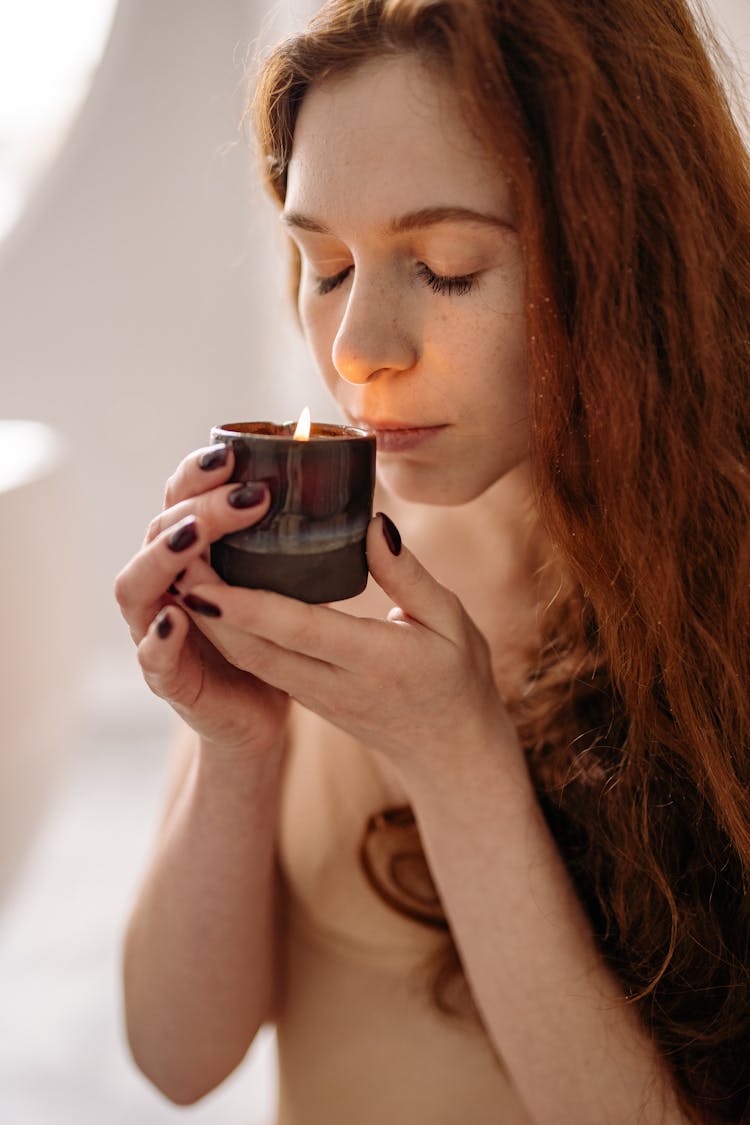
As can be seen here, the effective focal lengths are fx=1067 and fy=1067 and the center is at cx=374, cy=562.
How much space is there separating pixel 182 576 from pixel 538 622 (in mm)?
436

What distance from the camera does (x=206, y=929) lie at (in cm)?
102

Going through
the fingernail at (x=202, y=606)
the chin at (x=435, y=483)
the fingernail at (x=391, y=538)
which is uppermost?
the chin at (x=435, y=483)

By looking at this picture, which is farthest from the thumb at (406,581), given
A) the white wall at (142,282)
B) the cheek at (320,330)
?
the white wall at (142,282)

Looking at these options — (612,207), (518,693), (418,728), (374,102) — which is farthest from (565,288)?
(518,693)

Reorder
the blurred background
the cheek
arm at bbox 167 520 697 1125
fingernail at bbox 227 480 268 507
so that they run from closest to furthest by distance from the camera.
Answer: fingernail at bbox 227 480 268 507 → arm at bbox 167 520 697 1125 → the cheek → the blurred background

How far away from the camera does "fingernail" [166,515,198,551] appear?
696mm

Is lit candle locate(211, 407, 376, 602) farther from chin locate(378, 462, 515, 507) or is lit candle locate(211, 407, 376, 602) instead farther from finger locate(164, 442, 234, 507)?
chin locate(378, 462, 515, 507)

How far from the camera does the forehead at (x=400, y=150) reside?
29.0 inches

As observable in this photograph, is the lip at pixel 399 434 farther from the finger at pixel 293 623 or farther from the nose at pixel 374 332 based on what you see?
the finger at pixel 293 623

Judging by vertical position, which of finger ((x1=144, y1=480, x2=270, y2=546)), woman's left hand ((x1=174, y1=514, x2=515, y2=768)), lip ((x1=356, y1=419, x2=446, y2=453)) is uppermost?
lip ((x1=356, y1=419, x2=446, y2=453))

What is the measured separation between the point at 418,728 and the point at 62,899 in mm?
1547

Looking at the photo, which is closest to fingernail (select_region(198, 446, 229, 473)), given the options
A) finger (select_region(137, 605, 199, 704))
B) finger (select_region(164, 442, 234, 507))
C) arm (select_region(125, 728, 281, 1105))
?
finger (select_region(164, 442, 234, 507))

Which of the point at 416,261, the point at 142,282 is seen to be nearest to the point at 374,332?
the point at 416,261

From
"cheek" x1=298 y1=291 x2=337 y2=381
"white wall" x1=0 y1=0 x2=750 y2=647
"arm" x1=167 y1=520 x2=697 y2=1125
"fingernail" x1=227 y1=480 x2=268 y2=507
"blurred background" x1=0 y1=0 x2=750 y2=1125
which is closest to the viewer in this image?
"fingernail" x1=227 y1=480 x2=268 y2=507
